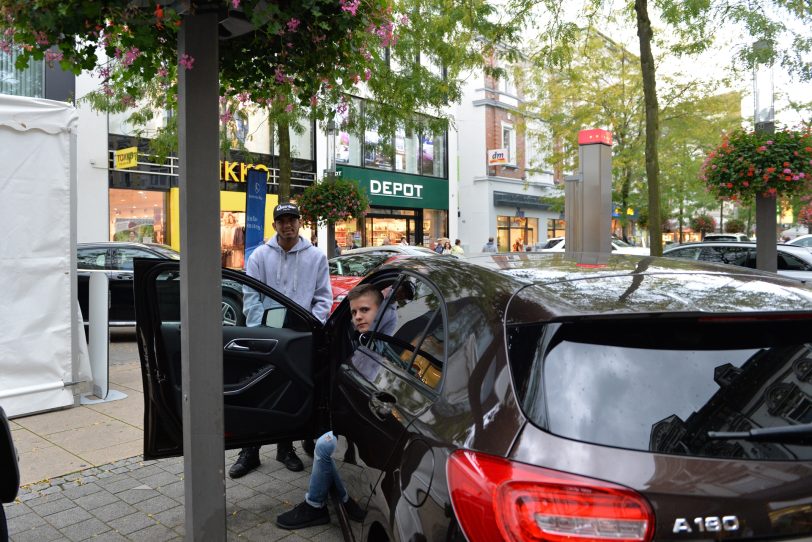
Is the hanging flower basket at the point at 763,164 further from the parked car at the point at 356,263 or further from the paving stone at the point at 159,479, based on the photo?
the paving stone at the point at 159,479

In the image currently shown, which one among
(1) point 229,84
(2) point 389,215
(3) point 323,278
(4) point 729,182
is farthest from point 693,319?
(2) point 389,215

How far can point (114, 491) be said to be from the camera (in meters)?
4.25

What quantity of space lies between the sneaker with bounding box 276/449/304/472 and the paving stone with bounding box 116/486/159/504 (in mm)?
872

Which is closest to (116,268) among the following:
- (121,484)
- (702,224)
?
(121,484)

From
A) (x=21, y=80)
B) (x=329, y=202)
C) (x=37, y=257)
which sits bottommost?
(x=37, y=257)

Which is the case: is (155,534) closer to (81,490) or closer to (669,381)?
(81,490)

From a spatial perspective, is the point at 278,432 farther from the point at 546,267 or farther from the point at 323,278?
the point at 546,267

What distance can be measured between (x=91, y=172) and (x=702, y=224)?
39.9m

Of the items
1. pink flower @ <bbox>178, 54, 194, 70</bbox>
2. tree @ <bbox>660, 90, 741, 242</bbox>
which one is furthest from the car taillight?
tree @ <bbox>660, 90, 741, 242</bbox>

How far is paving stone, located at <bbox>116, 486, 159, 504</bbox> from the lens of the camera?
411 centimetres

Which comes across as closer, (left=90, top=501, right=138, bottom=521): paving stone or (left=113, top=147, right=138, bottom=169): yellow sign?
(left=90, top=501, right=138, bottom=521): paving stone

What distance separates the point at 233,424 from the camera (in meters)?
3.68

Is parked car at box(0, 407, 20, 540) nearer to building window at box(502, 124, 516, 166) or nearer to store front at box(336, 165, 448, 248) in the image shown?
Result: store front at box(336, 165, 448, 248)

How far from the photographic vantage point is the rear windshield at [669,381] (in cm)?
170
